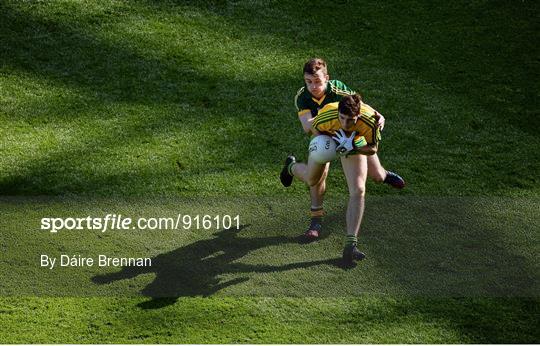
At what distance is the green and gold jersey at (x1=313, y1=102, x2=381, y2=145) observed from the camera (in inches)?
293

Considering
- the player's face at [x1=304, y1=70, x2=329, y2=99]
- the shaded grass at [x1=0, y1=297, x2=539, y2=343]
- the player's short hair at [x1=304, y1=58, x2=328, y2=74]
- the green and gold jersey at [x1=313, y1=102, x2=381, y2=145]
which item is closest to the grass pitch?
the shaded grass at [x1=0, y1=297, x2=539, y2=343]

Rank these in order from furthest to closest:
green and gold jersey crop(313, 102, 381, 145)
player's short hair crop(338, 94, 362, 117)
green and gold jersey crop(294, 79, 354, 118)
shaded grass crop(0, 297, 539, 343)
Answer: green and gold jersey crop(294, 79, 354, 118), green and gold jersey crop(313, 102, 381, 145), player's short hair crop(338, 94, 362, 117), shaded grass crop(0, 297, 539, 343)

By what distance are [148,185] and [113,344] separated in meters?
2.16

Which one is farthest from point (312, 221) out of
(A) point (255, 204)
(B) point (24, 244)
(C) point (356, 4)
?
(C) point (356, 4)

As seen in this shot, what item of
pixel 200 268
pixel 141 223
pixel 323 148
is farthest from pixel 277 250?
pixel 141 223

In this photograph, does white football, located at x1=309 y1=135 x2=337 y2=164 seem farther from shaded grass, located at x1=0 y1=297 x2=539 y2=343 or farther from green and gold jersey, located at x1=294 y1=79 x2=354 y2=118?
shaded grass, located at x1=0 y1=297 x2=539 y2=343

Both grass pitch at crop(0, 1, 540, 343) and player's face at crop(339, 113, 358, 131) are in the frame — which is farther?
player's face at crop(339, 113, 358, 131)

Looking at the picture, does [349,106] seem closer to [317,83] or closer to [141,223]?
[317,83]

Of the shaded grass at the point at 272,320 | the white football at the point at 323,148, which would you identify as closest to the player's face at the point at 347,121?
the white football at the point at 323,148

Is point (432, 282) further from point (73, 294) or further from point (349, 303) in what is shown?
point (73, 294)

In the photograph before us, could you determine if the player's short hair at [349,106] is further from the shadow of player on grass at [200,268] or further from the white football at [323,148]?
the shadow of player on grass at [200,268]

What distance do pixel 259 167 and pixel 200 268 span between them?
5.31 feet

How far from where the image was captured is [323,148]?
748 centimetres

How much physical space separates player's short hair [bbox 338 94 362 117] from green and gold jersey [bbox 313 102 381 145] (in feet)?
0.56
